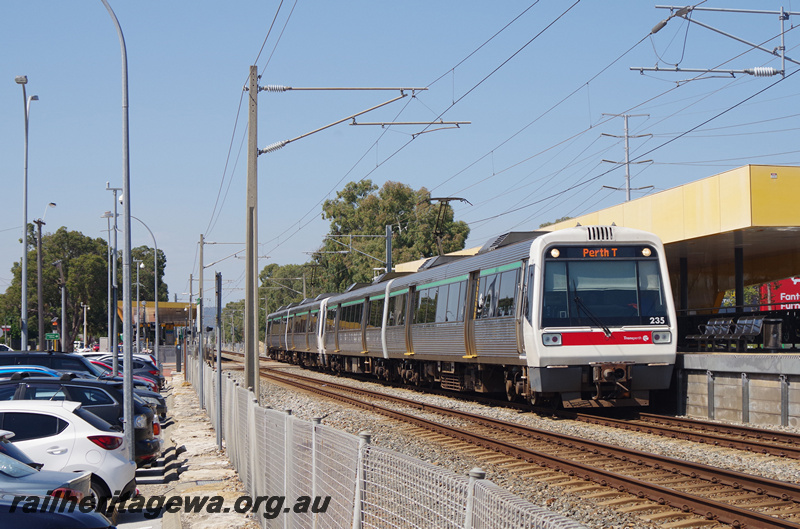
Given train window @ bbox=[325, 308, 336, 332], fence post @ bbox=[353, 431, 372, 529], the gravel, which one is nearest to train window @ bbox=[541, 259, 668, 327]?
the gravel

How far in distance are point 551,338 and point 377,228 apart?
68.1 metres

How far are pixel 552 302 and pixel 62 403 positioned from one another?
30.1 ft

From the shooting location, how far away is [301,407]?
75.3 ft

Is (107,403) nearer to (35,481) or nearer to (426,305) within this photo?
(35,481)

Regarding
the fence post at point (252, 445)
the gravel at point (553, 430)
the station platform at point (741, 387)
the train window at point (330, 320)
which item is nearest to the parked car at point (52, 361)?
the gravel at point (553, 430)

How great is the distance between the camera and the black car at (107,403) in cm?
1337

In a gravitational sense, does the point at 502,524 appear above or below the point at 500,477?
above

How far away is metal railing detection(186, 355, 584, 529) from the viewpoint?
375 cm

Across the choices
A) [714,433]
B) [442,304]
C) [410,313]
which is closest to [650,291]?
[714,433]

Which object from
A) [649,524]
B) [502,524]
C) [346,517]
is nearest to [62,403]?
[346,517]

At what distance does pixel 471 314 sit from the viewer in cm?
2069

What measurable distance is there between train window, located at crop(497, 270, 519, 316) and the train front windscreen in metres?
1.21

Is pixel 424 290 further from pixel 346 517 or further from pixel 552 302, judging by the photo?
pixel 346 517

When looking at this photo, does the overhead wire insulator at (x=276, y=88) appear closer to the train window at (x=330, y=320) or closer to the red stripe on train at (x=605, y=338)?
the red stripe on train at (x=605, y=338)
